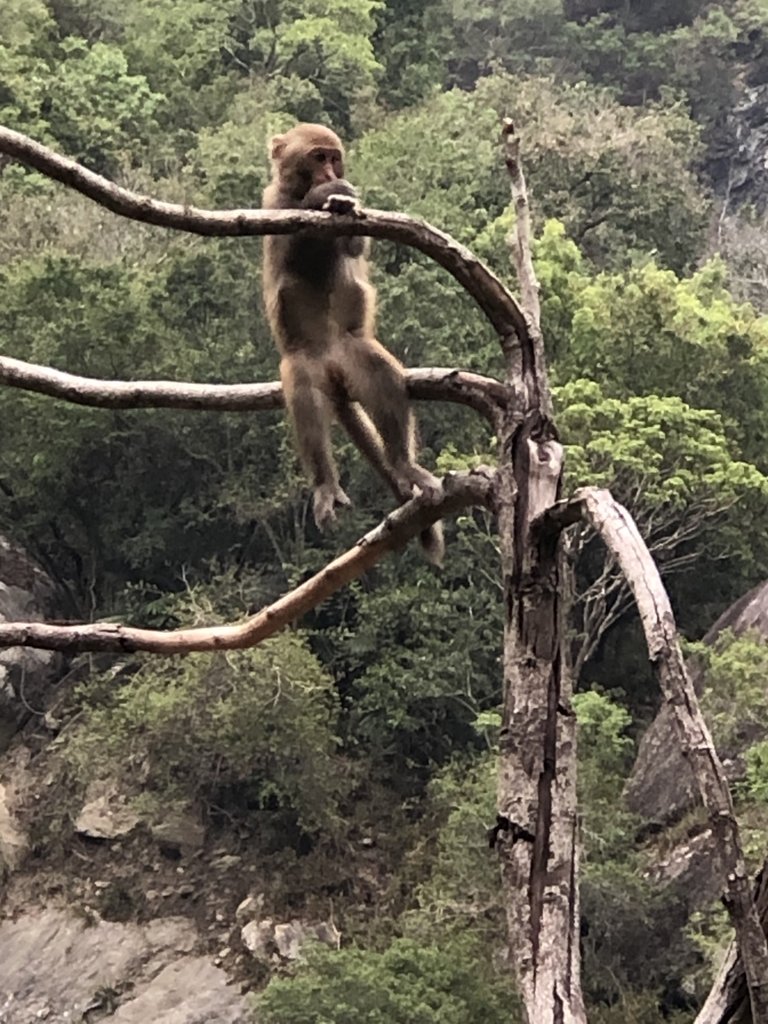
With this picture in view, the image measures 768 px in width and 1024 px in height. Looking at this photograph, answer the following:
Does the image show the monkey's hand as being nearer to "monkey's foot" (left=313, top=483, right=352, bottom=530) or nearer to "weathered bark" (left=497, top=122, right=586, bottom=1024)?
"weathered bark" (left=497, top=122, right=586, bottom=1024)

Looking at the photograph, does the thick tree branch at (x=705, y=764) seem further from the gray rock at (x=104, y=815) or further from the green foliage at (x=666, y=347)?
the gray rock at (x=104, y=815)

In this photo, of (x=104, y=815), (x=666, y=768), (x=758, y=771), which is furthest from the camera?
(x=104, y=815)

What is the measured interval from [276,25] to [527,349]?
98.3 feet

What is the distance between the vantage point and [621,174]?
2477 cm

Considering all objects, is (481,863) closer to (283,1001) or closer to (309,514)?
(283,1001)

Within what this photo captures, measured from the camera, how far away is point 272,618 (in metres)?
3.66

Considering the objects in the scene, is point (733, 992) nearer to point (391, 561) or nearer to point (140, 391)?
point (140, 391)

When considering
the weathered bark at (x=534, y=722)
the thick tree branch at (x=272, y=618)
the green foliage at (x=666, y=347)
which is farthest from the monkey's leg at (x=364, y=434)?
the green foliage at (x=666, y=347)

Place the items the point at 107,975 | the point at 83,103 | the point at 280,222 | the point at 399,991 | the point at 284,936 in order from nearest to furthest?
→ the point at 280,222 → the point at 399,991 → the point at 107,975 → the point at 284,936 → the point at 83,103

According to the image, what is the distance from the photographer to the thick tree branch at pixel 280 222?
320 cm

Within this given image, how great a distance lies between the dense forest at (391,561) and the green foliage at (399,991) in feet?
0.09

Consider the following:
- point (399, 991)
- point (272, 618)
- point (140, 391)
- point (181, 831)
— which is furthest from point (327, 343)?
point (181, 831)

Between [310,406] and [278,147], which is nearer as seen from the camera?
[310,406]

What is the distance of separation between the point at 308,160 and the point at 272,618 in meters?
1.71
